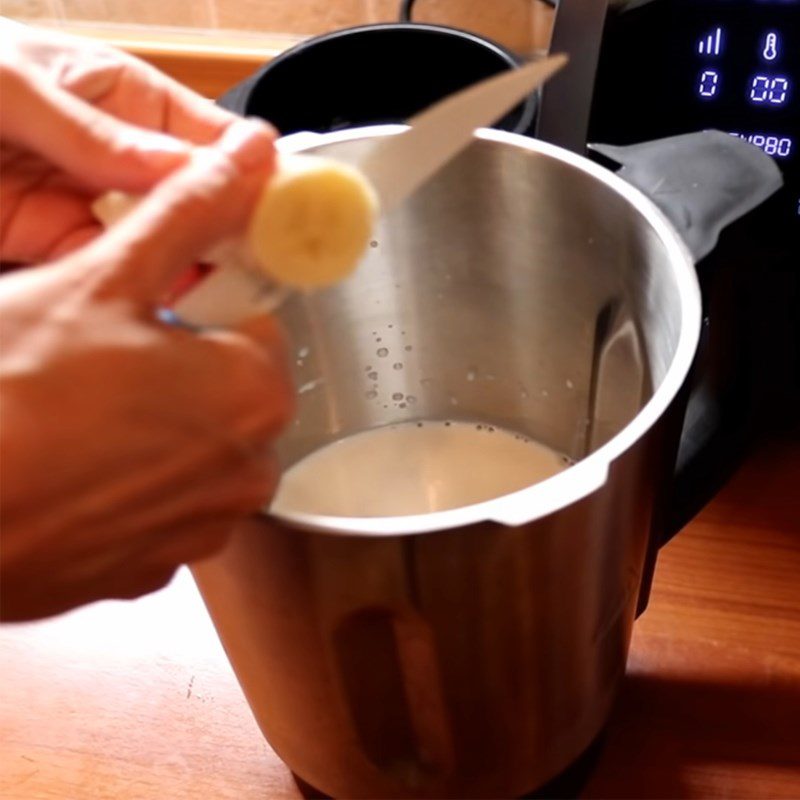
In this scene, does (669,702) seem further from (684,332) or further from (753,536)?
(684,332)

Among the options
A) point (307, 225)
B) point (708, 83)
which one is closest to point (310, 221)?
point (307, 225)

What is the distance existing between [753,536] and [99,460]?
35 centimetres

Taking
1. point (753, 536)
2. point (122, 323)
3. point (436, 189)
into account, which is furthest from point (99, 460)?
point (753, 536)

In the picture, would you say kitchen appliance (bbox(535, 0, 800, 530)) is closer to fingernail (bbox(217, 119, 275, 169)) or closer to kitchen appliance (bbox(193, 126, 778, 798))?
kitchen appliance (bbox(193, 126, 778, 798))

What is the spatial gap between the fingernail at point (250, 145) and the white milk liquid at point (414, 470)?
23 cm

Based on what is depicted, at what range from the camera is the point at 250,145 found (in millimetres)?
286

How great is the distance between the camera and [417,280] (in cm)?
50

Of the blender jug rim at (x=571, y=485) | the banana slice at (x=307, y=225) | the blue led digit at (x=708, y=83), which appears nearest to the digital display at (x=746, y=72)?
the blue led digit at (x=708, y=83)

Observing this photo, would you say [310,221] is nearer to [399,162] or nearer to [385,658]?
[399,162]

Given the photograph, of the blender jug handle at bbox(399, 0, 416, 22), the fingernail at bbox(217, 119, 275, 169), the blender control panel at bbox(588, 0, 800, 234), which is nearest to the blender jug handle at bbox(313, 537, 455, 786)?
the fingernail at bbox(217, 119, 275, 169)

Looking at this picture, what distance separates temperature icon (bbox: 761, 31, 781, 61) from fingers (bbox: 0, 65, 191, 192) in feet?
0.85

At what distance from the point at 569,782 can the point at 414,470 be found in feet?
0.52

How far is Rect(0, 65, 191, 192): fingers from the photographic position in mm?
306

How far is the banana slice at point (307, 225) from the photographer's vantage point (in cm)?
28
